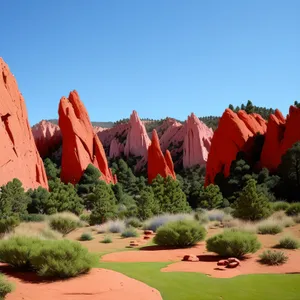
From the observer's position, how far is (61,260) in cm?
811

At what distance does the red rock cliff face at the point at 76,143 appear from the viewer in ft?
149

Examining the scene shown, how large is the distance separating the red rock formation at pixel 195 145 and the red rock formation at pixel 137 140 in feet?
43.7

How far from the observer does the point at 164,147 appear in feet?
292

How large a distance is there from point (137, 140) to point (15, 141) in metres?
52.0

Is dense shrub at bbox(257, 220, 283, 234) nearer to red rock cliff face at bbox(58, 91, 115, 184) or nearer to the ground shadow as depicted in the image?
the ground shadow

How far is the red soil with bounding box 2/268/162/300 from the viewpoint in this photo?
684 cm

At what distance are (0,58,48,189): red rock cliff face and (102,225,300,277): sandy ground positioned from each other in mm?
25591

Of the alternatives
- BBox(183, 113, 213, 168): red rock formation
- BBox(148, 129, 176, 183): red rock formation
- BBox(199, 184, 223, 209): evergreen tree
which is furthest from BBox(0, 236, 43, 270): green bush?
BBox(183, 113, 213, 168): red rock formation

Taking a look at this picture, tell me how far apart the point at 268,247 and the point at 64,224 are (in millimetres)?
11036

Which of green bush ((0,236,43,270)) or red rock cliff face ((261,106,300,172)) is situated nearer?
green bush ((0,236,43,270))

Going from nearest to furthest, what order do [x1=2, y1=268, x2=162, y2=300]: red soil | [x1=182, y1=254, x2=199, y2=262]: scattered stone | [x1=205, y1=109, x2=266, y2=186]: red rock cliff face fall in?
1. [x1=2, y1=268, x2=162, y2=300]: red soil
2. [x1=182, y1=254, x2=199, y2=262]: scattered stone
3. [x1=205, y1=109, x2=266, y2=186]: red rock cliff face

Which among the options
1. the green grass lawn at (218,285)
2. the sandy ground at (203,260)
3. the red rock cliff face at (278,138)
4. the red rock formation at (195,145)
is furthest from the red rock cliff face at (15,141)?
the red rock formation at (195,145)

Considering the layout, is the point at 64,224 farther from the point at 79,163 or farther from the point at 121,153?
the point at 121,153

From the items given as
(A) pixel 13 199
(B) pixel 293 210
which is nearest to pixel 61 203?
(A) pixel 13 199
